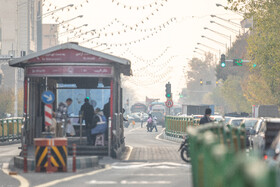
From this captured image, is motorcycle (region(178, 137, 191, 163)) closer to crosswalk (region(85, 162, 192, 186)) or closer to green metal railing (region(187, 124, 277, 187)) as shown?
crosswalk (region(85, 162, 192, 186))

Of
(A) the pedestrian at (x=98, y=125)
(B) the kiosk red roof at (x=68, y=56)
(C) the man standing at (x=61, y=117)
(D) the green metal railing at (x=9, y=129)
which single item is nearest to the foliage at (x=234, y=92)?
(D) the green metal railing at (x=9, y=129)

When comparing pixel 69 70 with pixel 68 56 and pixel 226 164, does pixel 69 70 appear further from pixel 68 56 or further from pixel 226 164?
pixel 226 164

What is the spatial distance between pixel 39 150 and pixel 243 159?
45.7 feet

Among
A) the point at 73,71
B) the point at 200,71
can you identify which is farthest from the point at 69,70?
the point at 200,71

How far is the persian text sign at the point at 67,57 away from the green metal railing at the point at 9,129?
14.9 metres

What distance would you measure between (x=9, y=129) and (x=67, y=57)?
16697mm

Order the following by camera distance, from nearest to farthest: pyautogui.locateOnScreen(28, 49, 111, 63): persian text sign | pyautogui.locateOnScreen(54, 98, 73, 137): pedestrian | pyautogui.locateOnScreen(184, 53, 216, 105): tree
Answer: pyautogui.locateOnScreen(28, 49, 111, 63): persian text sign, pyautogui.locateOnScreen(54, 98, 73, 137): pedestrian, pyautogui.locateOnScreen(184, 53, 216, 105): tree

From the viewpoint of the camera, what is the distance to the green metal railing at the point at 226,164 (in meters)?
4.09

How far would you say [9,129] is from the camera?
3906 centimetres

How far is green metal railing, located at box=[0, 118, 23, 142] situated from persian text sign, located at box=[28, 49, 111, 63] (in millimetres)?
14915

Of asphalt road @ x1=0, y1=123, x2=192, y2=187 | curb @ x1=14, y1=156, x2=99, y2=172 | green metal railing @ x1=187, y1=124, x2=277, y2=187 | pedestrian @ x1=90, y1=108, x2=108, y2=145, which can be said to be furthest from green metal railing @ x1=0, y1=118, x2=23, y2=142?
green metal railing @ x1=187, y1=124, x2=277, y2=187

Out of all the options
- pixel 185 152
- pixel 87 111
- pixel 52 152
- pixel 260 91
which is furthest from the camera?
pixel 260 91

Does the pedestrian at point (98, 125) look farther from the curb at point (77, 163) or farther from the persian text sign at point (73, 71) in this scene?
the curb at point (77, 163)

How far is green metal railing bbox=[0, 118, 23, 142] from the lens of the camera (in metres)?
37.7
